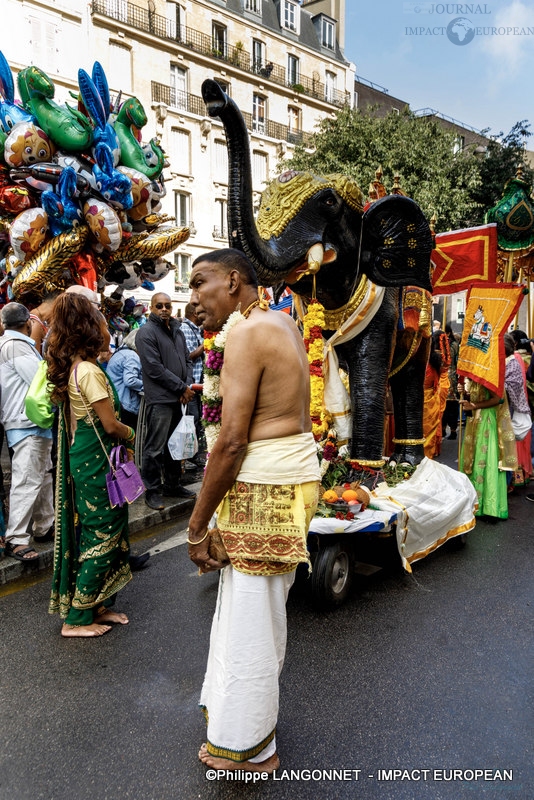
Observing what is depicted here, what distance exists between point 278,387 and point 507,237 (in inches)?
221

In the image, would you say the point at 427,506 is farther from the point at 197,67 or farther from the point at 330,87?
the point at 330,87

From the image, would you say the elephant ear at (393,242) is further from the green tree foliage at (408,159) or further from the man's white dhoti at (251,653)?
the green tree foliage at (408,159)

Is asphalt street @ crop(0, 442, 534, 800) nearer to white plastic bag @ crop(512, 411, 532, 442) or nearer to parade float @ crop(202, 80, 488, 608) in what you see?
parade float @ crop(202, 80, 488, 608)

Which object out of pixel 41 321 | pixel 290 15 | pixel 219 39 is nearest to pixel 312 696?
pixel 41 321

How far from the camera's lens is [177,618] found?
3.35 meters

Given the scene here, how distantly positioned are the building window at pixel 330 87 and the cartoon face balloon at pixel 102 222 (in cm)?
2954

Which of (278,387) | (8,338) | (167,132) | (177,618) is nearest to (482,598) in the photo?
(177,618)

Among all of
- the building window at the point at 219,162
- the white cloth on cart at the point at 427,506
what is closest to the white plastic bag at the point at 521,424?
the white cloth on cart at the point at 427,506

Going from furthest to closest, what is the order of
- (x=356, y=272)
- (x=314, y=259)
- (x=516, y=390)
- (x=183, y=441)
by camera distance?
(x=516, y=390), (x=183, y=441), (x=356, y=272), (x=314, y=259)

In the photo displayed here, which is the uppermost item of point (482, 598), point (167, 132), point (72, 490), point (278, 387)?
point (167, 132)

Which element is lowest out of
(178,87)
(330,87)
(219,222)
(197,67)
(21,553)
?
(21,553)

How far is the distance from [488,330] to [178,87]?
24679 mm

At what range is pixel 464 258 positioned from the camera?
16.9 ft

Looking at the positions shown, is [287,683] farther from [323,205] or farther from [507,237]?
[507,237]
